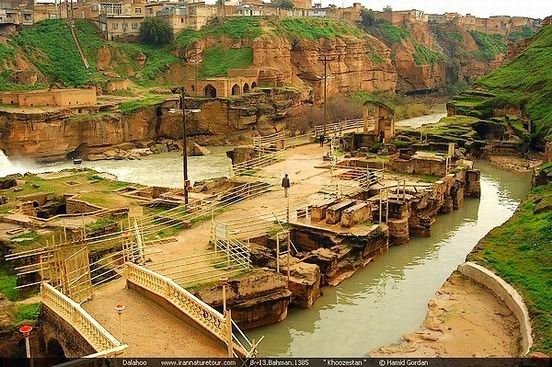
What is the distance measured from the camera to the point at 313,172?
35.0 metres

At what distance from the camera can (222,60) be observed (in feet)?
262

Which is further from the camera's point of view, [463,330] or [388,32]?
[388,32]

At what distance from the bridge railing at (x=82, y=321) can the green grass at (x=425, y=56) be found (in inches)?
3959

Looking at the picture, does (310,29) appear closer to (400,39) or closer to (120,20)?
Answer: (120,20)

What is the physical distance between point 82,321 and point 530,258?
49.2 ft

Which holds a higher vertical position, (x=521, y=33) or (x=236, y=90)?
(x=521, y=33)

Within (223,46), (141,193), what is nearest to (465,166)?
(141,193)

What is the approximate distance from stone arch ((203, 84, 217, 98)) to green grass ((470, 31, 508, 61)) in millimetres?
75859

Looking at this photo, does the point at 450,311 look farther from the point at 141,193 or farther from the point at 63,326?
the point at 141,193

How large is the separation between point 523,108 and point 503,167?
44.2 ft

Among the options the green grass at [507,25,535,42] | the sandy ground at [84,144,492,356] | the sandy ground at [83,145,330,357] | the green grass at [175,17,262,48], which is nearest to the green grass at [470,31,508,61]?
the green grass at [507,25,535,42]

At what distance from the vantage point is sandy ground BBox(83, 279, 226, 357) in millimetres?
13273

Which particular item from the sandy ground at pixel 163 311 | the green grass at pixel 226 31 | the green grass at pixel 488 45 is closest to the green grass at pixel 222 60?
the green grass at pixel 226 31

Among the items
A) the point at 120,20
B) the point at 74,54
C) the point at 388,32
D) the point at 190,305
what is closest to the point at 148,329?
the point at 190,305
